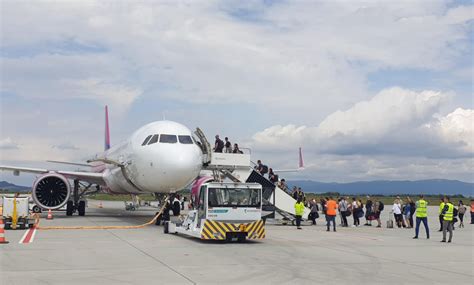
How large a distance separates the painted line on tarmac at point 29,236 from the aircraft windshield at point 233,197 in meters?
5.33

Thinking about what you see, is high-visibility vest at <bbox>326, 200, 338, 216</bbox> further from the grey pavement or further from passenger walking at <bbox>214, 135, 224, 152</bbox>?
passenger walking at <bbox>214, 135, 224, 152</bbox>

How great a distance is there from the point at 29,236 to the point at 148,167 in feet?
16.8

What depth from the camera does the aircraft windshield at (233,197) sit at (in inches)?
688

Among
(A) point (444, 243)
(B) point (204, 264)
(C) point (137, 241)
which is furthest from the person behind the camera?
(A) point (444, 243)

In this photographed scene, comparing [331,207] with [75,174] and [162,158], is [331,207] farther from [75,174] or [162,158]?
[75,174]

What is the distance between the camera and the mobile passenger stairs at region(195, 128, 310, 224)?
25.3 meters

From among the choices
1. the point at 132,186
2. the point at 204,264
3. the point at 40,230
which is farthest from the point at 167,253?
the point at 132,186

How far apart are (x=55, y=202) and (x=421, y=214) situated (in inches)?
668

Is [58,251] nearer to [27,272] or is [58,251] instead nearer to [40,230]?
[27,272]

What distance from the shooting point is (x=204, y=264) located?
12.2 meters

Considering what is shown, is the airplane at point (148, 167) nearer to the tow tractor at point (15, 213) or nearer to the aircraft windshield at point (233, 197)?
the aircraft windshield at point (233, 197)

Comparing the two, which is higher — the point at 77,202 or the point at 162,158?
the point at 162,158

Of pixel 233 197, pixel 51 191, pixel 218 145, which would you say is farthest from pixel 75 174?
pixel 233 197

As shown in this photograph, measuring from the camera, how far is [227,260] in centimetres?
1295
